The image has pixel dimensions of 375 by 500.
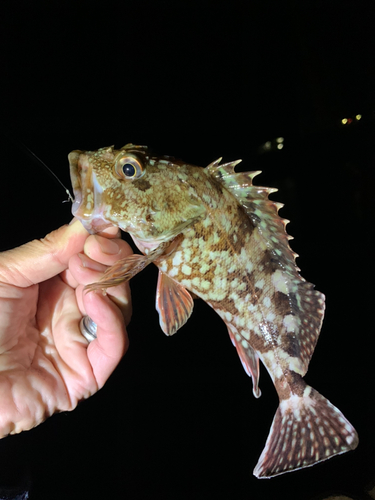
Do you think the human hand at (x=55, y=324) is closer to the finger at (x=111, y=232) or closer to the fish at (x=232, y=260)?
the finger at (x=111, y=232)

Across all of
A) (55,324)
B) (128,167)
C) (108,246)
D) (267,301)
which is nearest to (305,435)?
(267,301)

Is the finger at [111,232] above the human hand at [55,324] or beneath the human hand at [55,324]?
above

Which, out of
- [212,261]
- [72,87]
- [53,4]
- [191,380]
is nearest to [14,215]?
[72,87]

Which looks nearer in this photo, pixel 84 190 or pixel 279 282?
pixel 84 190

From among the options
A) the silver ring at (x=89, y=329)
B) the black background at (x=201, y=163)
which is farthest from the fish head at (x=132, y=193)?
the black background at (x=201, y=163)

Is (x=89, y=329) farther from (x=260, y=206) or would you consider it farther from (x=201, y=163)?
(x=201, y=163)

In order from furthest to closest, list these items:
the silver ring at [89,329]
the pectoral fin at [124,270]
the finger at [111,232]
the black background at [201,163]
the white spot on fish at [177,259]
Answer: the black background at [201,163]
the silver ring at [89,329]
the finger at [111,232]
the white spot on fish at [177,259]
the pectoral fin at [124,270]
